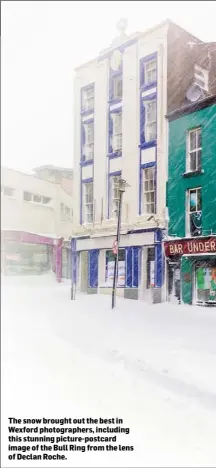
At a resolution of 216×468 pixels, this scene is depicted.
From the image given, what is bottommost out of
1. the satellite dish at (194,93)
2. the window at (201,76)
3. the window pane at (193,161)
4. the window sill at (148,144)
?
the window pane at (193,161)

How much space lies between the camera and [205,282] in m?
1.58

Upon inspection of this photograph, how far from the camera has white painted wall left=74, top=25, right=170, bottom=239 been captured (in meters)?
1.78

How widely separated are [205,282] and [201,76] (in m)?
0.74

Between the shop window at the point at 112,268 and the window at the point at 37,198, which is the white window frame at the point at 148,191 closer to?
the shop window at the point at 112,268

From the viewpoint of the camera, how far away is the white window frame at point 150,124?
181 cm

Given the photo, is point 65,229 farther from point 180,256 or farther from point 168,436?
point 168,436

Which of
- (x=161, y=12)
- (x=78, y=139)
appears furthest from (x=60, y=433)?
(x=161, y=12)

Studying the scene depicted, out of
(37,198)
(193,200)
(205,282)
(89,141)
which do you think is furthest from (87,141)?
(205,282)

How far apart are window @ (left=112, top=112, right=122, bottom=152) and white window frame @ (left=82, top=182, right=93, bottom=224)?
7.8 inches

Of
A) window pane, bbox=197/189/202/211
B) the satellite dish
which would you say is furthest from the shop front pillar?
the satellite dish

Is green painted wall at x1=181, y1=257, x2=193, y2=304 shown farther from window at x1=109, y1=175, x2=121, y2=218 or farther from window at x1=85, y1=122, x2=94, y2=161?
window at x1=85, y1=122, x2=94, y2=161

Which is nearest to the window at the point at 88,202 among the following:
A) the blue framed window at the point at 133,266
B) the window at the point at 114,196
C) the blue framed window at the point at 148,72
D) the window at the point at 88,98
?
the window at the point at 114,196

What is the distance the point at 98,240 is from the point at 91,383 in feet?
1.95

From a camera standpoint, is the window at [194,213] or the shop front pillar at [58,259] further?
the shop front pillar at [58,259]
